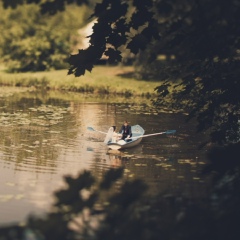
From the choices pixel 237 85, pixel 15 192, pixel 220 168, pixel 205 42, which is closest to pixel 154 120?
pixel 15 192

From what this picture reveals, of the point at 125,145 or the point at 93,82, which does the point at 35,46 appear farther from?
the point at 125,145

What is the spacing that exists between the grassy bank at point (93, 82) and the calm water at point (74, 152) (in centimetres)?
853

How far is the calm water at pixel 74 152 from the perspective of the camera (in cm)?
1534

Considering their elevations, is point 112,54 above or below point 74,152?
above

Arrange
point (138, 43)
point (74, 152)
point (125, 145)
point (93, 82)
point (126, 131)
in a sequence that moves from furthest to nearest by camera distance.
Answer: point (93, 82)
point (126, 131)
point (125, 145)
point (74, 152)
point (138, 43)

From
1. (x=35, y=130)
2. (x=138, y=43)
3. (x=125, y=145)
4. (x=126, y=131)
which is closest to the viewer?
(x=138, y=43)

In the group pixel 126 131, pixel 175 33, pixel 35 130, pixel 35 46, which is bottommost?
pixel 35 130

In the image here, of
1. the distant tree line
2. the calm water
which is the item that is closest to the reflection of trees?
the calm water

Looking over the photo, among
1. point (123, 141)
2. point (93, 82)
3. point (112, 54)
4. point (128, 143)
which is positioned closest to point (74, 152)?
point (123, 141)

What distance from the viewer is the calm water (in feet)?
50.3

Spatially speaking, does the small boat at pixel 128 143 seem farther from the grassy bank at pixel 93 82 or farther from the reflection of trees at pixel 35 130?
the grassy bank at pixel 93 82

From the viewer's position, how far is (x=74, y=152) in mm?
21500

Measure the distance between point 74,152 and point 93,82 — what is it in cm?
2732

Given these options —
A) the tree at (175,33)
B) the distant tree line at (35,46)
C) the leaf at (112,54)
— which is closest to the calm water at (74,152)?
the tree at (175,33)
